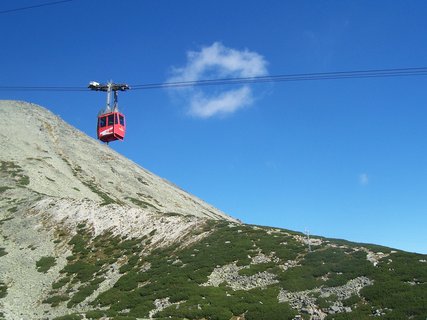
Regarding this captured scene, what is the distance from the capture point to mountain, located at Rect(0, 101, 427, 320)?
91.6 ft

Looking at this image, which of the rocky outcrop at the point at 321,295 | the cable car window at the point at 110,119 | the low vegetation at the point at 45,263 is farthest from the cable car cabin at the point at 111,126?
the rocky outcrop at the point at 321,295

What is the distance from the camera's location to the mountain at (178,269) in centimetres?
2791

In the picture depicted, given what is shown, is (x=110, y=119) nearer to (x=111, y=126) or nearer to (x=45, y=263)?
(x=111, y=126)

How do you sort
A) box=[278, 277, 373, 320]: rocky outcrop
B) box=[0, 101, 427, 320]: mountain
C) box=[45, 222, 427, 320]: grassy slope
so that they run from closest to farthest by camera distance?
1. box=[278, 277, 373, 320]: rocky outcrop
2. box=[45, 222, 427, 320]: grassy slope
3. box=[0, 101, 427, 320]: mountain

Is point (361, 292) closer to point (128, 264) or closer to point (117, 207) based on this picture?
point (128, 264)

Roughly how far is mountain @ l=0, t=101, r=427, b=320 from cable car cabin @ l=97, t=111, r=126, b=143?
11.4 metres

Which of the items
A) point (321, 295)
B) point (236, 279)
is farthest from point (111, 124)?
point (321, 295)

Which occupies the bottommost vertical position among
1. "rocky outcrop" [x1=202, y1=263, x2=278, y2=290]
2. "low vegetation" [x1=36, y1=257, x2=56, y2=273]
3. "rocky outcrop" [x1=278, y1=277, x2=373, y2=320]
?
"rocky outcrop" [x1=278, y1=277, x2=373, y2=320]

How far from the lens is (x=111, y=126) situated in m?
47.4

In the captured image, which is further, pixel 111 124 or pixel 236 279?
pixel 111 124

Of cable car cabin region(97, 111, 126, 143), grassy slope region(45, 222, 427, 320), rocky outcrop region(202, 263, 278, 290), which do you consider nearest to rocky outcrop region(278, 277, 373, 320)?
grassy slope region(45, 222, 427, 320)

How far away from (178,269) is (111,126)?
17803 mm

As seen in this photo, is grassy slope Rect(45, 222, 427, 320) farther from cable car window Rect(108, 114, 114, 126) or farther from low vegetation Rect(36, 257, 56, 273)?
cable car window Rect(108, 114, 114, 126)

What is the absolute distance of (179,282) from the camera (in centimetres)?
3519
